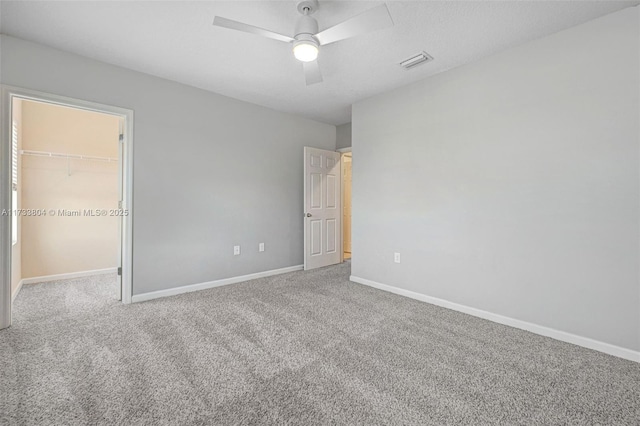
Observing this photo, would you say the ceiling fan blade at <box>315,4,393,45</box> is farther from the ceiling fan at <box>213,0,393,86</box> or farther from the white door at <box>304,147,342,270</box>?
the white door at <box>304,147,342,270</box>

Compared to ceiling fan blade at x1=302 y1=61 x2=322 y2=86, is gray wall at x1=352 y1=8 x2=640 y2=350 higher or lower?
lower

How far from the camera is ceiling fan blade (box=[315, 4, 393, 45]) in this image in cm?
173

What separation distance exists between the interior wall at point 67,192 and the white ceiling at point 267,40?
1895mm

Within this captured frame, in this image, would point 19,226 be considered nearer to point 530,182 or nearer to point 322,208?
point 322,208

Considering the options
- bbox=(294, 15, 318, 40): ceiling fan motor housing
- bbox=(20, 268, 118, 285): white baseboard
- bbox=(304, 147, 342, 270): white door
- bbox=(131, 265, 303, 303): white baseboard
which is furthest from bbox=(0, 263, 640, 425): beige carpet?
bbox=(294, 15, 318, 40): ceiling fan motor housing

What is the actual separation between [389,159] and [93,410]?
3419 mm

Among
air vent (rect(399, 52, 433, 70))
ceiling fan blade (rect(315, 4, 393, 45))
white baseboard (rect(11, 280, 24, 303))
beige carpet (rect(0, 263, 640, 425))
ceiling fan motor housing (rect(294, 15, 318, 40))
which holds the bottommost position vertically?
beige carpet (rect(0, 263, 640, 425))

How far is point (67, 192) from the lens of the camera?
412cm

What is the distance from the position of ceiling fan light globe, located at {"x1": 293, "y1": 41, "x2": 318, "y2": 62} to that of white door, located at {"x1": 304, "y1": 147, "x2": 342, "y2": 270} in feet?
8.09

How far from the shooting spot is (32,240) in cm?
386

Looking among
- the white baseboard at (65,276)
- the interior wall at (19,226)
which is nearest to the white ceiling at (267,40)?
the interior wall at (19,226)

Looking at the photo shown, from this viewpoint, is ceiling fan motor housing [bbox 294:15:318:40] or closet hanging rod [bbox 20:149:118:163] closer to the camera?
ceiling fan motor housing [bbox 294:15:318:40]

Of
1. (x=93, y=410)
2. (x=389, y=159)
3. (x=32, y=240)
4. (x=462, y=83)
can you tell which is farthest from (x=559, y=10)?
(x=32, y=240)

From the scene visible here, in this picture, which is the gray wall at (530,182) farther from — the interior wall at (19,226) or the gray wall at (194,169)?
the interior wall at (19,226)
